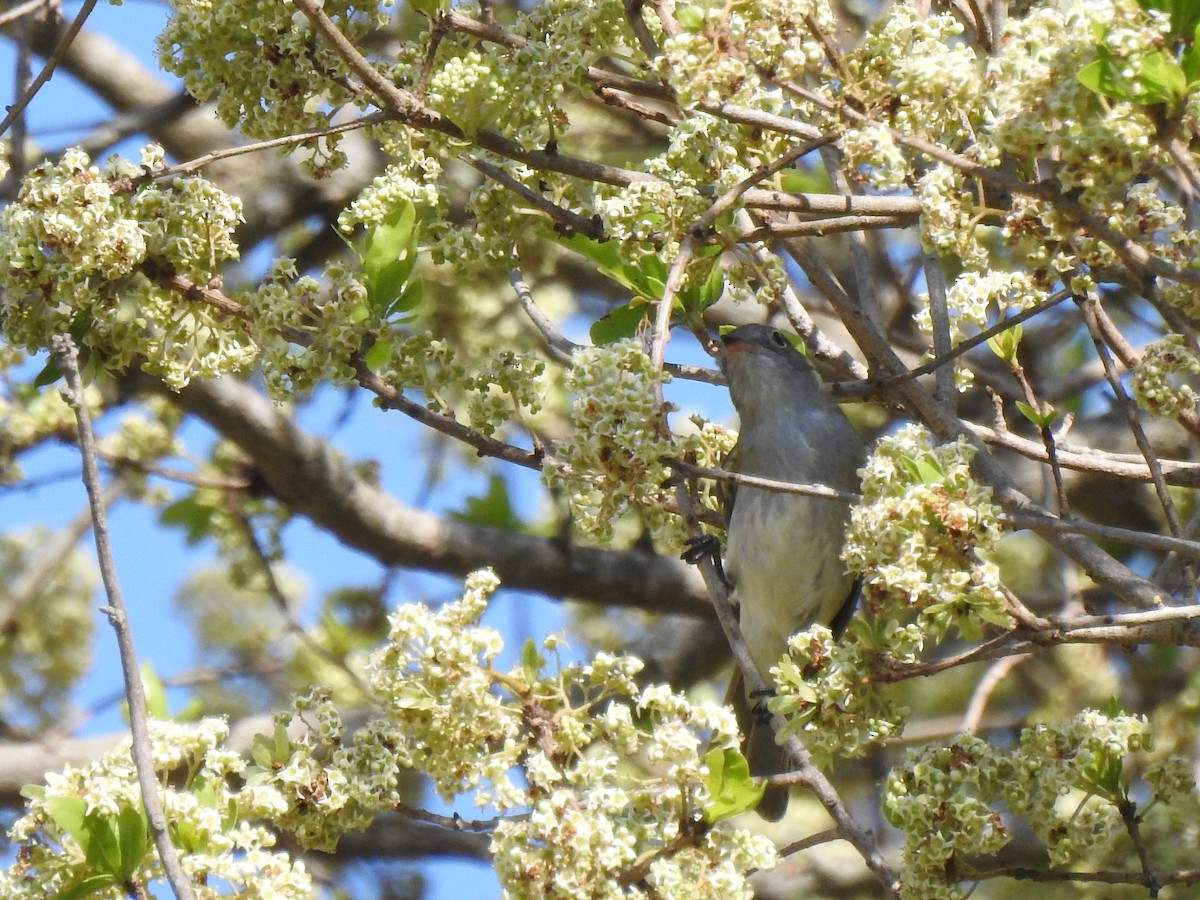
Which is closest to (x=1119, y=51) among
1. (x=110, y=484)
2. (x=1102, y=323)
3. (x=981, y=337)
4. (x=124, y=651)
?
(x=981, y=337)

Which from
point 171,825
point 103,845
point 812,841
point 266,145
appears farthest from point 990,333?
point 103,845

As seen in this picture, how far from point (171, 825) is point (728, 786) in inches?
38.5

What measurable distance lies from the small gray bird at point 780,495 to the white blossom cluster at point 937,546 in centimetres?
284

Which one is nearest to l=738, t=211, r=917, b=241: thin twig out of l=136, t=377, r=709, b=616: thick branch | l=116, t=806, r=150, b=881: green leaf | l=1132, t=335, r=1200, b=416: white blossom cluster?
l=1132, t=335, r=1200, b=416: white blossom cluster

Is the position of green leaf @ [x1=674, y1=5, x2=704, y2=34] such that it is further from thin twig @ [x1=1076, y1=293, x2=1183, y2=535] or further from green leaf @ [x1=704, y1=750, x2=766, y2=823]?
green leaf @ [x1=704, y1=750, x2=766, y2=823]

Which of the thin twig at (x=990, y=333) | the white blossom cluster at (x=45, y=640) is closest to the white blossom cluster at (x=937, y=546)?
the thin twig at (x=990, y=333)

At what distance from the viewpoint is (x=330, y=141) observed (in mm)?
3207

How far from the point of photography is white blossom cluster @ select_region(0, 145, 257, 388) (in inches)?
106

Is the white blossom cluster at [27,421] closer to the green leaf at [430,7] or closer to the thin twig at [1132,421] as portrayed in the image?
the green leaf at [430,7]

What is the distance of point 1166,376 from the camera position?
261 cm

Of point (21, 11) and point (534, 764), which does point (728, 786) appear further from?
point (21, 11)

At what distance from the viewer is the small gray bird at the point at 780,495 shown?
5301mm

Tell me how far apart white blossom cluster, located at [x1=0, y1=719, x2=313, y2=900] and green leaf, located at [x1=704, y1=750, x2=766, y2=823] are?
0.72 m

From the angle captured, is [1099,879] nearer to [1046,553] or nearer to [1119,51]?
[1119,51]
